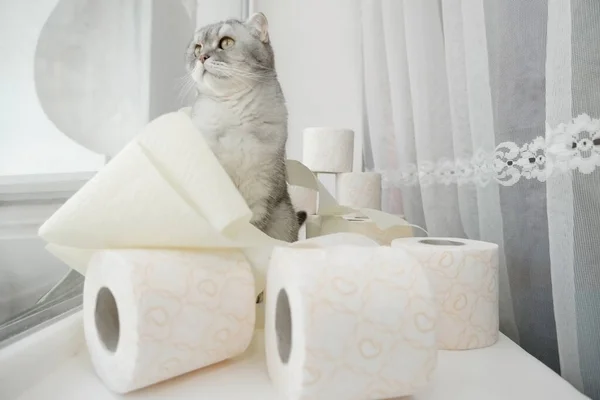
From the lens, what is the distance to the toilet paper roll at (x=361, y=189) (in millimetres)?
976

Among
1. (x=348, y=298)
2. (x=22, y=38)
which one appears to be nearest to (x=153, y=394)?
(x=348, y=298)

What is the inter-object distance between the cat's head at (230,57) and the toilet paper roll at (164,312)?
0.33 metres

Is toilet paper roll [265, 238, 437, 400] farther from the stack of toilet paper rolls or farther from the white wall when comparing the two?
the white wall

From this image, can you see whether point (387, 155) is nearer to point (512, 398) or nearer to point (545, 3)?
point (545, 3)

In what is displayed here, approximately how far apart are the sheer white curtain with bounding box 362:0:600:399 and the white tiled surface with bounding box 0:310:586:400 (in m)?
0.10

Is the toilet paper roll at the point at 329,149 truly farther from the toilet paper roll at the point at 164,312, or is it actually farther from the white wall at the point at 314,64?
the toilet paper roll at the point at 164,312

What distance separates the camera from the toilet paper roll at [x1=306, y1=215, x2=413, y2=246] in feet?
2.55

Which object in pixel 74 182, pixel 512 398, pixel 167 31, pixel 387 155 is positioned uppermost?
pixel 167 31

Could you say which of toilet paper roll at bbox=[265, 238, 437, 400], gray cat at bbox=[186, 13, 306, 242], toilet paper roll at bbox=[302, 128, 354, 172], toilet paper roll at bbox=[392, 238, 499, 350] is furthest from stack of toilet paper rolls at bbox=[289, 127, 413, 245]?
toilet paper roll at bbox=[265, 238, 437, 400]

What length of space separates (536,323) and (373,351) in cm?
41

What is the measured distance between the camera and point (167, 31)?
1027 mm

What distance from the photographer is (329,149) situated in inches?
39.6

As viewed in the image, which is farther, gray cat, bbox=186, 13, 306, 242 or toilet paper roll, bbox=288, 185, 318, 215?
toilet paper roll, bbox=288, 185, 318, 215

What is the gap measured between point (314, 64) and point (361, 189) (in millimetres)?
699
